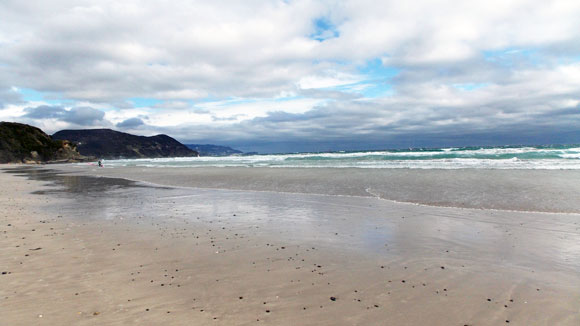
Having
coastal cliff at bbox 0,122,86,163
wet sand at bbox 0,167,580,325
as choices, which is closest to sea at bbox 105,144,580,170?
wet sand at bbox 0,167,580,325

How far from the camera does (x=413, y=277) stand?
525 cm

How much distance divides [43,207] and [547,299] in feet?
52.0

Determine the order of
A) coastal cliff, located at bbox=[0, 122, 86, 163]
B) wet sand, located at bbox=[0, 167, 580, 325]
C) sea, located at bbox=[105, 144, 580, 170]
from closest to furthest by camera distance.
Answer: wet sand, located at bbox=[0, 167, 580, 325]
sea, located at bbox=[105, 144, 580, 170]
coastal cliff, located at bbox=[0, 122, 86, 163]

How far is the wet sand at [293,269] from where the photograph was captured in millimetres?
4109

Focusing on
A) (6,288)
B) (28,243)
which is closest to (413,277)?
(6,288)

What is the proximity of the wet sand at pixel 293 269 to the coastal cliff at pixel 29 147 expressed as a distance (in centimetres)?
10569

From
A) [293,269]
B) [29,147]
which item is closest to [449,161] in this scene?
[293,269]

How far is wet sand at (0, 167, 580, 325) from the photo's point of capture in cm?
411

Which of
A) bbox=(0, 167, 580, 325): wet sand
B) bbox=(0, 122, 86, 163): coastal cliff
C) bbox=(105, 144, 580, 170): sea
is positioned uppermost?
bbox=(0, 122, 86, 163): coastal cliff

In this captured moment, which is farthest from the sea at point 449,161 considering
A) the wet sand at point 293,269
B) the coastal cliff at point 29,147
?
the coastal cliff at point 29,147

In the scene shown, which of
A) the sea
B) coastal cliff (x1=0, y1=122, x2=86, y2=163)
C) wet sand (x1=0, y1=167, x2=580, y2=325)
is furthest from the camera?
coastal cliff (x1=0, y1=122, x2=86, y2=163)

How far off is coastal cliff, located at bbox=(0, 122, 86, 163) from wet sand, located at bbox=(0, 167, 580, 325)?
106 metres

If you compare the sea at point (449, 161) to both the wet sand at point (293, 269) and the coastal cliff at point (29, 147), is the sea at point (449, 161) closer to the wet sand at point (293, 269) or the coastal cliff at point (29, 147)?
the wet sand at point (293, 269)

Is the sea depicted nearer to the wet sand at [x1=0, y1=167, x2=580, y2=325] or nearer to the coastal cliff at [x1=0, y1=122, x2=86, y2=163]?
the wet sand at [x1=0, y1=167, x2=580, y2=325]
